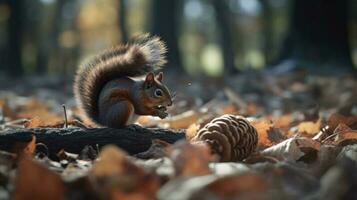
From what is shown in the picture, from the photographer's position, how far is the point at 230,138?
102 inches

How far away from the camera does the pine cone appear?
2.54 metres

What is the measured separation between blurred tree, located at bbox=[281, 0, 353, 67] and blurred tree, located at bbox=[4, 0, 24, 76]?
1185 centimetres

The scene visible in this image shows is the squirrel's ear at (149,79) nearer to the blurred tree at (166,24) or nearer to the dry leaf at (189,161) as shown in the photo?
the dry leaf at (189,161)

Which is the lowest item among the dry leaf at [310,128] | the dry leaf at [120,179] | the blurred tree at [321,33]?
the dry leaf at [310,128]

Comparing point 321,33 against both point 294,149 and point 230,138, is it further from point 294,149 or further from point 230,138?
point 230,138

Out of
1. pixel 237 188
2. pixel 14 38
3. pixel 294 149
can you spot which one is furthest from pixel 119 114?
pixel 14 38

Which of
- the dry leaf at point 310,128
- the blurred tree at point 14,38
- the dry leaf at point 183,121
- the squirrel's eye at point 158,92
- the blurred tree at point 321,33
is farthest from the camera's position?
the blurred tree at point 14,38

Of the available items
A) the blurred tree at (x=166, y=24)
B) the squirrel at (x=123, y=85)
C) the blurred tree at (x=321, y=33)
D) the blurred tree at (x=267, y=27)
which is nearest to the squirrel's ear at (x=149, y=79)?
the squirrel at (x=123, y=85)

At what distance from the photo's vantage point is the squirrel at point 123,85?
123 inches

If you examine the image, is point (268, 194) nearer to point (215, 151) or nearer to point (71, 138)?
point (215, 151)

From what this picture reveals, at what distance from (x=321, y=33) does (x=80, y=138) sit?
7.19 m

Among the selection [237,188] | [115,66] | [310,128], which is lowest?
[310,128]

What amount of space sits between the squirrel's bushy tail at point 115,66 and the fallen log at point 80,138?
0.38 metres

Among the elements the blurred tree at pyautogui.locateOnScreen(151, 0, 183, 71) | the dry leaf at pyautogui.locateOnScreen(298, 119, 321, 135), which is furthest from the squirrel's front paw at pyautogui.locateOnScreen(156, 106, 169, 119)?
the blurred tree at pyautogui.locateOnScreen(151, 0, 183, 71)
